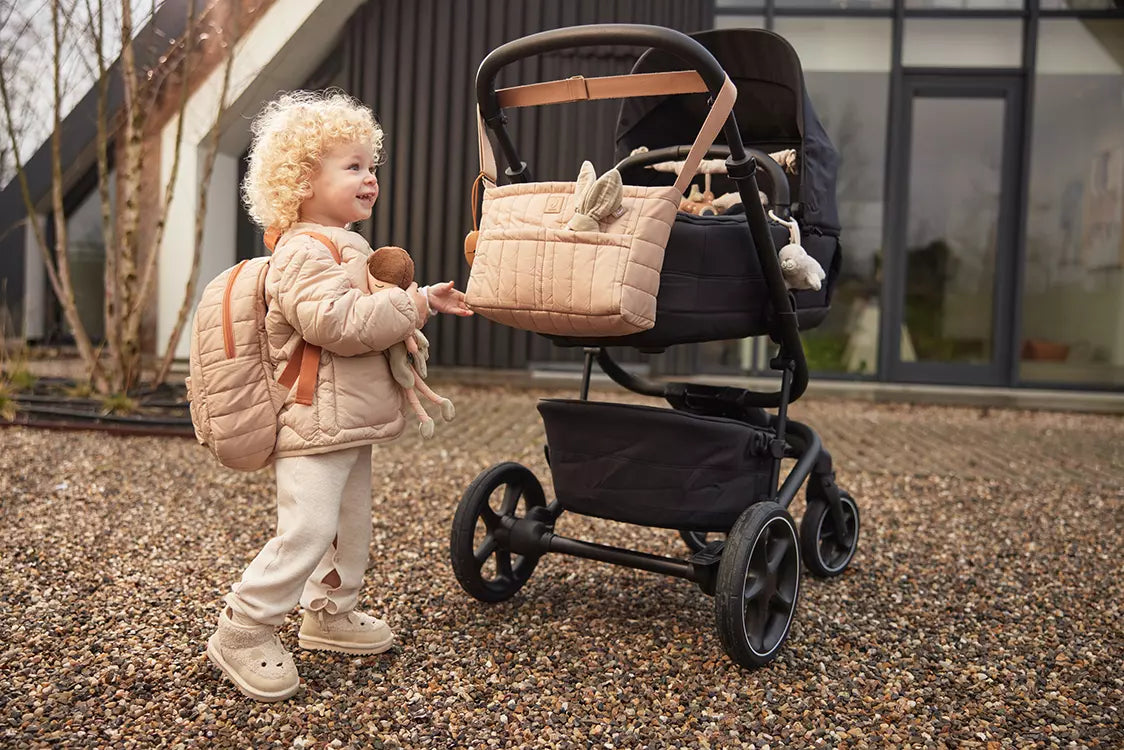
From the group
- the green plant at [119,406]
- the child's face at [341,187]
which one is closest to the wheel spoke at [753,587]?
the child's face at [341,187]

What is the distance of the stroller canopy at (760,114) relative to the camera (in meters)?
2.88

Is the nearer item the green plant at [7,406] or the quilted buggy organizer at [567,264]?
the quilted buggy organizer at [567,264]

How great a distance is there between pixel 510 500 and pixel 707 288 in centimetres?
96

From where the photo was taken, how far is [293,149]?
228cm

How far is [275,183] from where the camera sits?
2.31m

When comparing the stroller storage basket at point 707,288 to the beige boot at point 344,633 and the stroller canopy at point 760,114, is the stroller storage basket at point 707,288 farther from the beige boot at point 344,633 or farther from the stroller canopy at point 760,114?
the beige boot at point 344,633

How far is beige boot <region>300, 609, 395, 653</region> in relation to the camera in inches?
101

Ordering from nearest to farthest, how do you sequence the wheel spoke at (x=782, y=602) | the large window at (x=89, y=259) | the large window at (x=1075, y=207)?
the wheel spoke at (x=782, y=602) → the large window at (x=1075, y=207) → the large window at (x=89, y=259)

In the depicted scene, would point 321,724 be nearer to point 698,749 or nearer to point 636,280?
point 698,749

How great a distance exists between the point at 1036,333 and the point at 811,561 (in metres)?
6.24

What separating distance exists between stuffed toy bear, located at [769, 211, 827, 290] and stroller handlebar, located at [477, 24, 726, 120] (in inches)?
20.7

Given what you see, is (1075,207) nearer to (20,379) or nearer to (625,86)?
(625,86)

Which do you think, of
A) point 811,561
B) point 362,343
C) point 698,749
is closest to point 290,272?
point 362,343

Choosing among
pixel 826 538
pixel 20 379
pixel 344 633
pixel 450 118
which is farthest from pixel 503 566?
pixel 450 118
